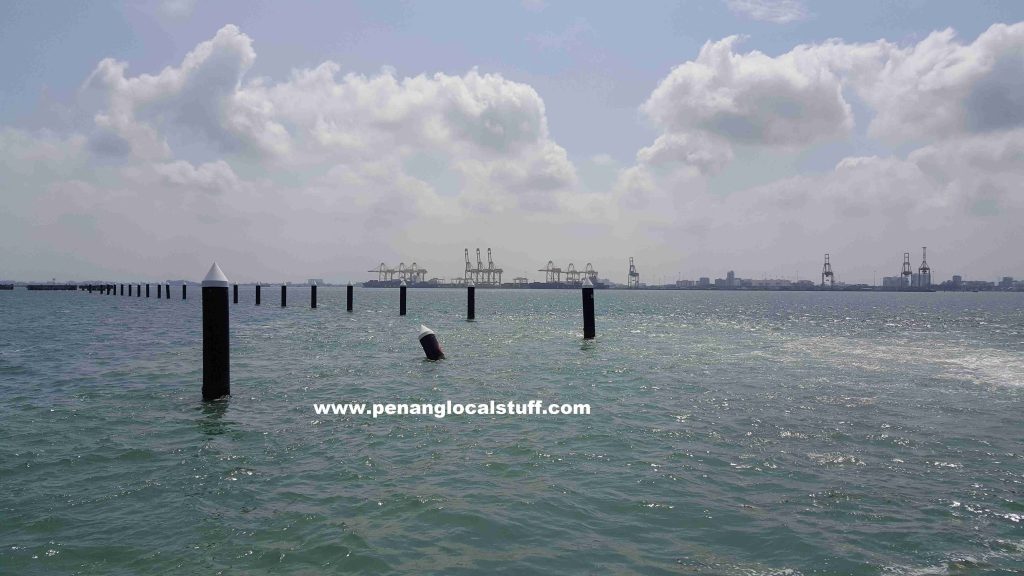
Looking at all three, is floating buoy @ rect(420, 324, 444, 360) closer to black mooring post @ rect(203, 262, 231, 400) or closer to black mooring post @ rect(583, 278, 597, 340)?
black mooring post @ rect(203, 262, 231, 400)

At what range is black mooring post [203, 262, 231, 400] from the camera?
10.9 m

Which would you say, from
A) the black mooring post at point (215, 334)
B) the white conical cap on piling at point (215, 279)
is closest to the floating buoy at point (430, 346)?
the black mooring post at point (215, 334)

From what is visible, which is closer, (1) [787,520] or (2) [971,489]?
(1) [787,520]

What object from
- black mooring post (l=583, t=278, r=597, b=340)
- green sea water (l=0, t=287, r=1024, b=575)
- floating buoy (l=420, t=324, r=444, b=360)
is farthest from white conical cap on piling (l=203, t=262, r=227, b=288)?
black mooring post (l=583, t=278, r=597, b=340)

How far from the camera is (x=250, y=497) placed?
638cm

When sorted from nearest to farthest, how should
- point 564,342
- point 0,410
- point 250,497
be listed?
point 250,497 < point 0,410 < point 564,342

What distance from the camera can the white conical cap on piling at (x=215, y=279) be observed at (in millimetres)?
10820

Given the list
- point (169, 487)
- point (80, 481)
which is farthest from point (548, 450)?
point (80, 481)

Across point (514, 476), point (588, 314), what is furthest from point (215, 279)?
point (588, 314)

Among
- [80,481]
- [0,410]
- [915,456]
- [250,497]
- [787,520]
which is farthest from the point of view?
[0,410]

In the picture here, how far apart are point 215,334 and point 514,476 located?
659 centimetres

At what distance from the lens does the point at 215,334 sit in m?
11.0

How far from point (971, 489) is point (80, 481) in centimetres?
935

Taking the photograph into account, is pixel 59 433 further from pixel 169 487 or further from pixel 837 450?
pixel 837 450
